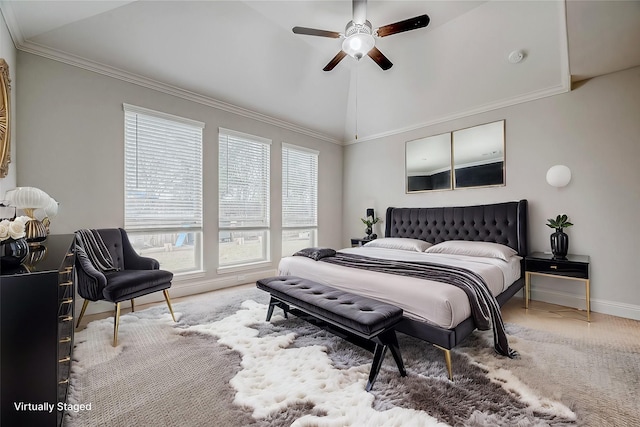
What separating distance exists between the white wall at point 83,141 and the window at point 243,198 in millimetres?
208

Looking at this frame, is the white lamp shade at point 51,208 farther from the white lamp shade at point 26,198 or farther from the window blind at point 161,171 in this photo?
the window blind at point 161,171

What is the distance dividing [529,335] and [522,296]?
4.76ft

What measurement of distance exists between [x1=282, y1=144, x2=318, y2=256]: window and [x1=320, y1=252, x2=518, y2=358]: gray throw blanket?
9.34ft

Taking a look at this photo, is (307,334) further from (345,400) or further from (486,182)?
→ (486,182)

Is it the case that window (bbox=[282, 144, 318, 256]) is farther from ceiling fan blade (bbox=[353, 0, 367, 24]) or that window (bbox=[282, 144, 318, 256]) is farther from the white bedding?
ceiling fan blade (bbox=[353, 0, 367, 24])

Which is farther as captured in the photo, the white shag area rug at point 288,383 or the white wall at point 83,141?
the white wall at point 83,141

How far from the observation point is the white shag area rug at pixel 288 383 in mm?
1642

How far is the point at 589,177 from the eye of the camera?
3.45 meters

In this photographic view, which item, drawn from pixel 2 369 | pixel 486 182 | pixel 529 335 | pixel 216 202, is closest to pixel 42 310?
pixel 2 369

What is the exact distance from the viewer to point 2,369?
40.8 inches

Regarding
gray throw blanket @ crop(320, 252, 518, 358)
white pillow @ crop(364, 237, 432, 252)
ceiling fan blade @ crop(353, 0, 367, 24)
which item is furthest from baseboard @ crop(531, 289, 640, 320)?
ceiling fan blade @ crop(353, 0, 367, 24)

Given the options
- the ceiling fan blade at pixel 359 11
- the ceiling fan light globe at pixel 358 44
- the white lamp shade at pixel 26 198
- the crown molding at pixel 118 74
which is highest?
the ceiling fan blade at pixel 359 11

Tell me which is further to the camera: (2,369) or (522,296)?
(522,296)

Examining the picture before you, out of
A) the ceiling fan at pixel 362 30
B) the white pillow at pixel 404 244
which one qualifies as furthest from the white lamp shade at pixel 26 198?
the white pillow at pixel 404 244
